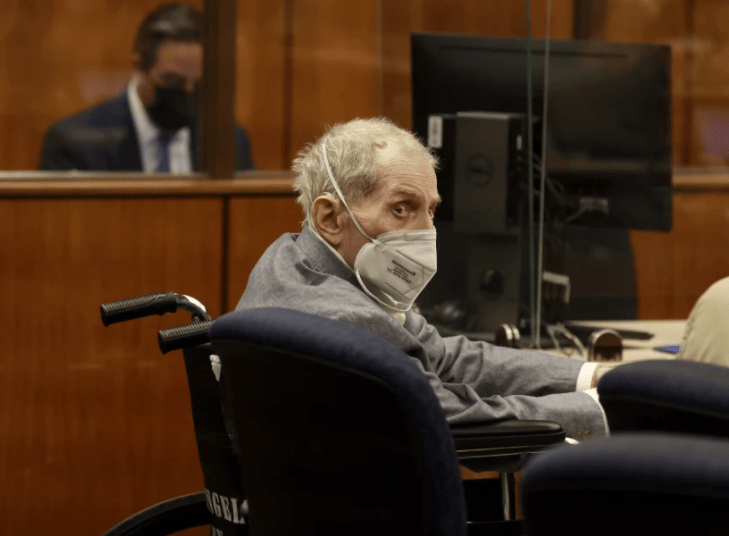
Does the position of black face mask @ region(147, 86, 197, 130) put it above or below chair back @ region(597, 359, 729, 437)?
above

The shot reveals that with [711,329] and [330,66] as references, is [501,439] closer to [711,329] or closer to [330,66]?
[711,329]

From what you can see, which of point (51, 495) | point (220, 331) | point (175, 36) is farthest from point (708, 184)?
point (220, 331)

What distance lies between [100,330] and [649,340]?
4.98 ft

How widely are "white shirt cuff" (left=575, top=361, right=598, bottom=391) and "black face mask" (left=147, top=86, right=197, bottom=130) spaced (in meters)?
1.96

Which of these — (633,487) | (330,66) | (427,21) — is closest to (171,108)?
(330,66)

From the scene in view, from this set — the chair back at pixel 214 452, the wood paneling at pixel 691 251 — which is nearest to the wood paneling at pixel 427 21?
the wood paneling at pixel 691 251

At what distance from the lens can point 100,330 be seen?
281 cm

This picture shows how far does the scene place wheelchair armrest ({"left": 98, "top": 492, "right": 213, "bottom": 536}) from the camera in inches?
65.6

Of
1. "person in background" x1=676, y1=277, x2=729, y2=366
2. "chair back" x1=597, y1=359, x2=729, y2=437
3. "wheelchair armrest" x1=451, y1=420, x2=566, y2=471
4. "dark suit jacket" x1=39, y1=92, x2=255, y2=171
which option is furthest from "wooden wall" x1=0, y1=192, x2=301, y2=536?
"chair back" x1=597, y1=359, x2=729, y2=437

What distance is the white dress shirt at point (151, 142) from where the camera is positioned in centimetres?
320

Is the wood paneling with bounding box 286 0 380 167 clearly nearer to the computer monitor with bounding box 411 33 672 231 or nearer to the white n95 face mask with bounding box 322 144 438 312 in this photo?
the computer monitor with bounding box 411 33 672 231

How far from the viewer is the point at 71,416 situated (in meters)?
2.79

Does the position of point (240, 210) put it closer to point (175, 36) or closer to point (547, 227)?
point (175, 36)

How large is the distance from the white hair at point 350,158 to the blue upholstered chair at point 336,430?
0.53 m
